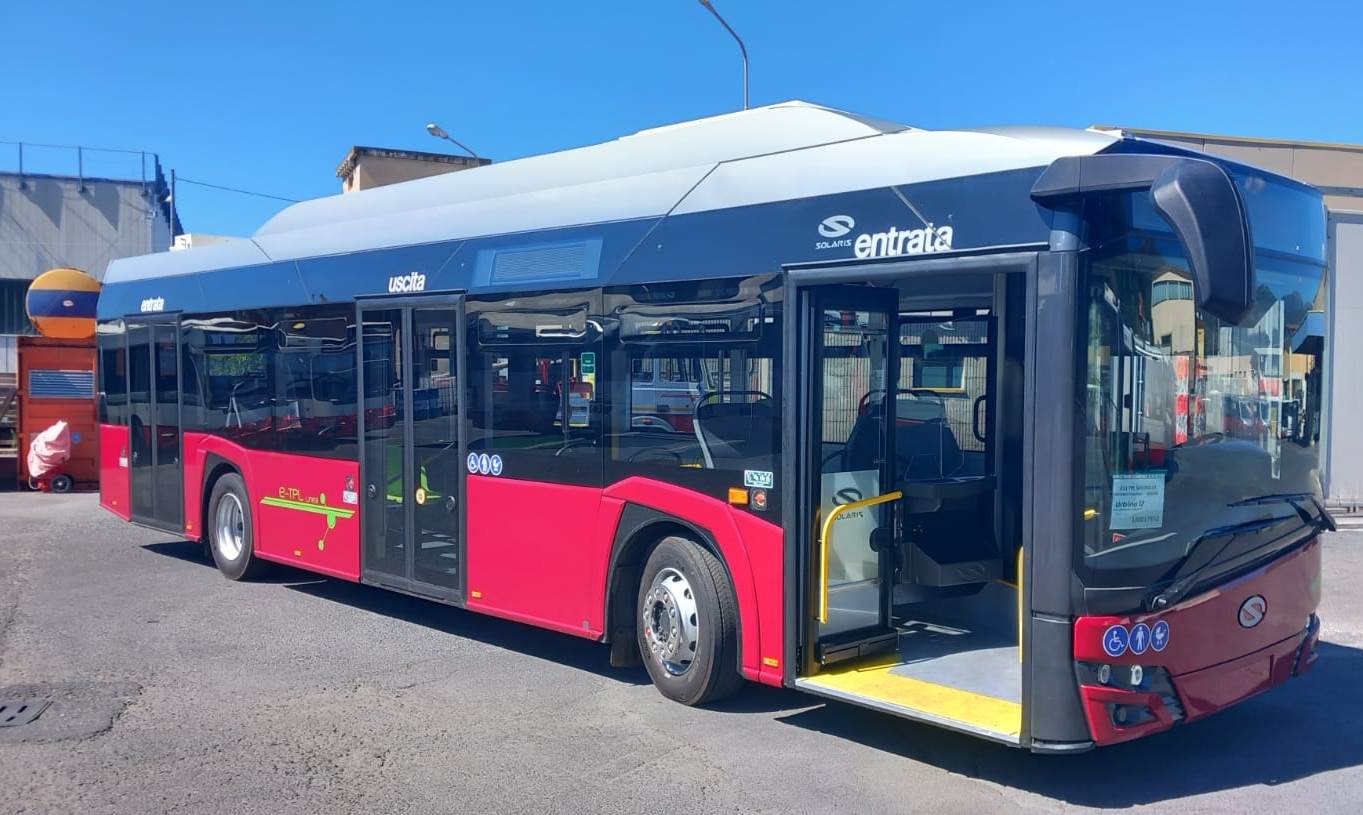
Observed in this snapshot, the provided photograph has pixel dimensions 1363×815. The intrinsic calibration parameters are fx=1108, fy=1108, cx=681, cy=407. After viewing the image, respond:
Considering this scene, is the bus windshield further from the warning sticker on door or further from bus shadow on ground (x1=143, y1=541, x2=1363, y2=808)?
bus shadow on ground (x1=143, y1=541, x2=1363, y2=808)

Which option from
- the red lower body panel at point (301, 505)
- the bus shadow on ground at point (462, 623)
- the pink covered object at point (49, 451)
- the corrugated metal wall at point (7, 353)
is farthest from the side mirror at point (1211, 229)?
the corrugated metal wall at point (7, 353)

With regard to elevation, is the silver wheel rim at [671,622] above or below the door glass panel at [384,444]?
below

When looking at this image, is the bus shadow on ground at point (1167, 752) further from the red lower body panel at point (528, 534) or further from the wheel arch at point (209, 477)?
the wheel arch at point (209, 477)

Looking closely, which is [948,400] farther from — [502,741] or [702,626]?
[502,741]

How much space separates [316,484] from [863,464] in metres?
5.18

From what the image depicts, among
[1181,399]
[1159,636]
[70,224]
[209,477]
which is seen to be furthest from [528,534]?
[70,224]

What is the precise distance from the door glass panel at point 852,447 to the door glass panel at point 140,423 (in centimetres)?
854

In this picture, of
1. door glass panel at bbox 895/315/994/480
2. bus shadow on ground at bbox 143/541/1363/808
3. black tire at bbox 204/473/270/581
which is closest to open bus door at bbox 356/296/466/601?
bus shadow on ground at bbox 143/541/1363/808

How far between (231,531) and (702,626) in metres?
6.38

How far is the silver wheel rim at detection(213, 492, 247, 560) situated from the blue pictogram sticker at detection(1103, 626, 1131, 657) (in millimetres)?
8395

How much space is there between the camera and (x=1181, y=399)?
519 centimetres

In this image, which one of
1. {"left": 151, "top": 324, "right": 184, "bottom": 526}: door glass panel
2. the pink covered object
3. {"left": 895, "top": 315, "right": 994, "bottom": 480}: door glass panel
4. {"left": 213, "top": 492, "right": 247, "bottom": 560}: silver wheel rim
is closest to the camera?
{"left": 895, "top": 315, "right": 994, "bottom": 480}: door glass panel

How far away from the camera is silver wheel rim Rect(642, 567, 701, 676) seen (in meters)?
6.59

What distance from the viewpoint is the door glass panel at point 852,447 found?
612 centimetres
